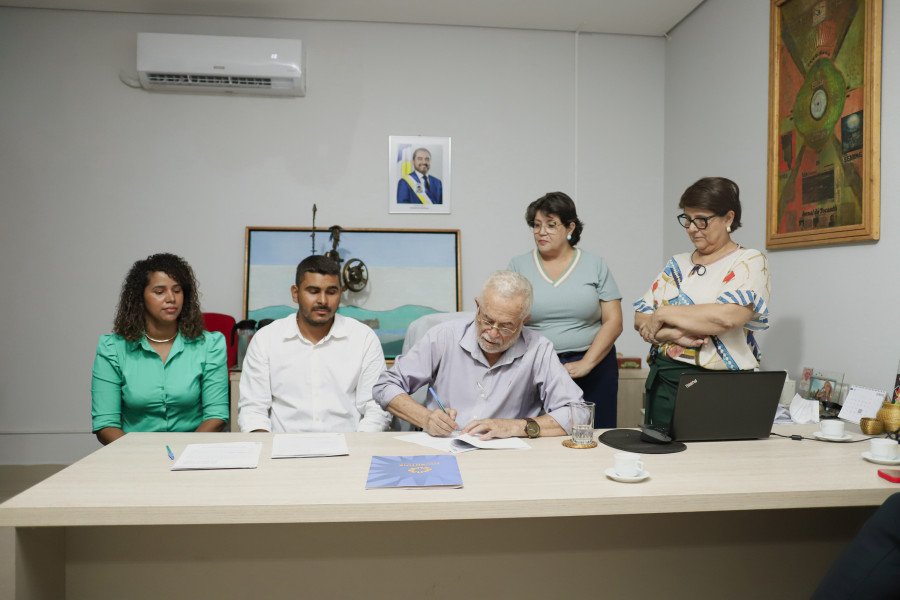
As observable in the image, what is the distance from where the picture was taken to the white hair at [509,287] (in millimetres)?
1928

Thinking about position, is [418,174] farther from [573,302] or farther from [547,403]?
[547,403]

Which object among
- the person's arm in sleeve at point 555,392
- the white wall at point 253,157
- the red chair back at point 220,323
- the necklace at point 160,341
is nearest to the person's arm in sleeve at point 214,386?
the necklace at point 160,341

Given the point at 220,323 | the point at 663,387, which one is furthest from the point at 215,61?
the point at 663,387

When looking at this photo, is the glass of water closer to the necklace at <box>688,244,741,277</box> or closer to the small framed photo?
the necklace at <box>688,244,741,277</box>

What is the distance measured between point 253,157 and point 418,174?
1003mm

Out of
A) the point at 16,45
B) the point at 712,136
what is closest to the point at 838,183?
the point at 712,136

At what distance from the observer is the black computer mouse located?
173 cm

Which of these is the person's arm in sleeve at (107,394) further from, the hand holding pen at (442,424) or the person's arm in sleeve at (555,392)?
the person's arm in sleeve at (555,392)

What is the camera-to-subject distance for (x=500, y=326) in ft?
6.40

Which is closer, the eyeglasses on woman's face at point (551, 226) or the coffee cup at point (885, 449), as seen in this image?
the coffee cup at point (885, 449)

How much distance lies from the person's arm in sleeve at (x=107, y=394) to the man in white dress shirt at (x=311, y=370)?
410mm

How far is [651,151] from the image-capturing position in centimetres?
425

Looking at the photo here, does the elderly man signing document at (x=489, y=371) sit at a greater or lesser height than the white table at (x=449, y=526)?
→ greater

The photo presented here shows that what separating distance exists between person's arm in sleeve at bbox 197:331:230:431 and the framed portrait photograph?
6.18ft
